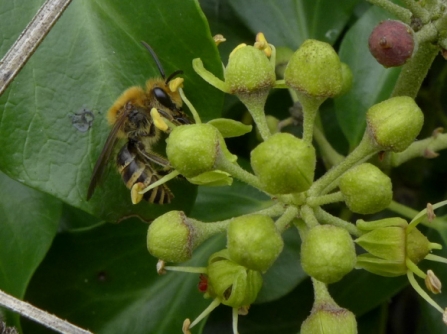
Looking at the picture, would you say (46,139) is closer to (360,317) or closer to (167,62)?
(167,62)

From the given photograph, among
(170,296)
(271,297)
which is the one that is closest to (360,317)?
(271,297)

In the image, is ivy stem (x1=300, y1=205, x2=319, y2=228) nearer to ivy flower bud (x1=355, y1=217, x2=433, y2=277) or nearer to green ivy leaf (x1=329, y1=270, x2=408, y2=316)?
ivy flower bud (x1=355, y1=217, x2=433, y2=277)

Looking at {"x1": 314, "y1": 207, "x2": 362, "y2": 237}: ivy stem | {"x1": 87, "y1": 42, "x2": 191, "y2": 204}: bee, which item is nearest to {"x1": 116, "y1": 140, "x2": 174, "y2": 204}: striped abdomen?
{"x1": 87, "y1": 42, "x2": 191, "y2": 204}: bee

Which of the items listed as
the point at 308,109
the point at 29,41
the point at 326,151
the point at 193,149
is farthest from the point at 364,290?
the point at 29,41

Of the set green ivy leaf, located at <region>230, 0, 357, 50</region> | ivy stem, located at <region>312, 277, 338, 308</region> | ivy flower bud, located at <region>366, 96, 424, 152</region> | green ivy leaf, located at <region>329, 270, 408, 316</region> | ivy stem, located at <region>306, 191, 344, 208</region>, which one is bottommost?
green ivy leaf, located at <region>329, 270, 408, 316</region>

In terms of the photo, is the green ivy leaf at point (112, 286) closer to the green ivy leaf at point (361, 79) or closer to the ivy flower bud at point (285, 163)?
the green ivy leaf at point (361, 79)

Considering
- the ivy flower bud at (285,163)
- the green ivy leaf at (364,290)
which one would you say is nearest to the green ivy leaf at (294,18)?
the green ivy leaf at (364,290)

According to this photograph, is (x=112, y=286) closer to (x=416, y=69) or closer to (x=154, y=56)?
(x=154, y=56)
